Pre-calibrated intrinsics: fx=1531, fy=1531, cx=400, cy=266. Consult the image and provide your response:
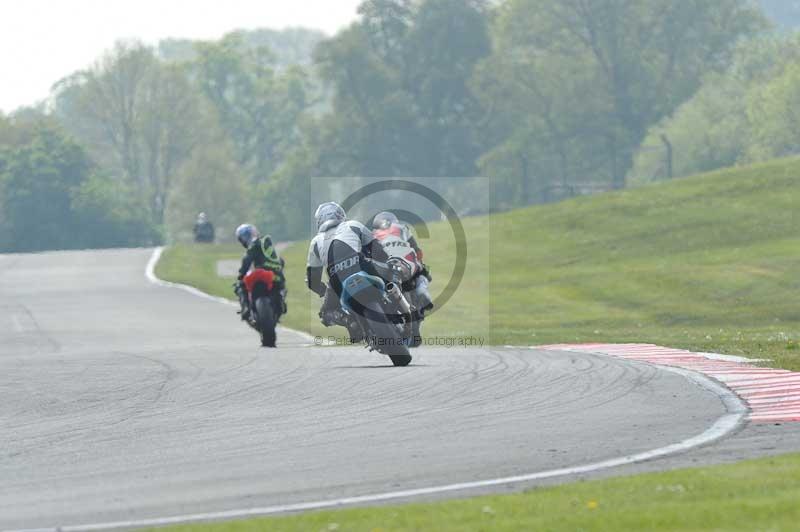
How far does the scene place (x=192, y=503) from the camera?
8453mm

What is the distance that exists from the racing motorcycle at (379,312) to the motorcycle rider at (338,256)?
177 millimetres

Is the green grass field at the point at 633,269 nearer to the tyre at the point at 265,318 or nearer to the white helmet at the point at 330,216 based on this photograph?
the tyre at the point at 265,318

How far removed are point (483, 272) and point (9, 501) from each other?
34.6 metres

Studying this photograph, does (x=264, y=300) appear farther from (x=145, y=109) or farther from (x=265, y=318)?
(x=145, y=109)

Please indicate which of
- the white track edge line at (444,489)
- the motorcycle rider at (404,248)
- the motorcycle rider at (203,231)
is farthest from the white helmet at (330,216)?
the motorcycle rider at (203,231)

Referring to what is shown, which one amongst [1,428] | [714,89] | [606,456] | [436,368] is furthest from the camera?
[714,89]

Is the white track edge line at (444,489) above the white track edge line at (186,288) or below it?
above

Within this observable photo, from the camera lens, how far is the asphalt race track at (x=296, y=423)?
8875 mm

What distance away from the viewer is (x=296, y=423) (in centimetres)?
1135

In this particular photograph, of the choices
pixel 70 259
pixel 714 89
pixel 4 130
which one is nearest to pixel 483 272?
pixel 70 259

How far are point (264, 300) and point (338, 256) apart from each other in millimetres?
4198

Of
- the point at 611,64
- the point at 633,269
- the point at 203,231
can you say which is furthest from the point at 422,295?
the point at 611,64

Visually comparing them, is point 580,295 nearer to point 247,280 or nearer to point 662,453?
point 247,280

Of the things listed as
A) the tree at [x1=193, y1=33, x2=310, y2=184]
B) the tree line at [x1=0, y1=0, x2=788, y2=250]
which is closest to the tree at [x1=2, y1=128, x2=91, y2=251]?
the tree line at [x1=0, y1=0, x2=788, y2=250]
